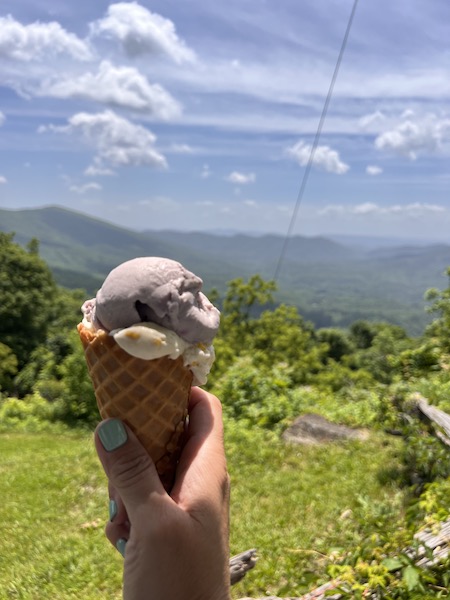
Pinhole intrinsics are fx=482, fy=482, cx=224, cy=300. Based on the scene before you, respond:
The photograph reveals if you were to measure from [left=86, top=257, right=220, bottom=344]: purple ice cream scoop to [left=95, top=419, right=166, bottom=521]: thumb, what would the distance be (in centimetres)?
39

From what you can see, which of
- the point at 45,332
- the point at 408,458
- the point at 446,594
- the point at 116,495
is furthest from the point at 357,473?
the point at 45,332

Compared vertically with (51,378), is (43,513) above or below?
above

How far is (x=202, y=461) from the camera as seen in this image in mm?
1801

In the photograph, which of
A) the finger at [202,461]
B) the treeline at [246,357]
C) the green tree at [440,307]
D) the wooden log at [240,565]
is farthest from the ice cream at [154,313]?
the green tree at [440,307]

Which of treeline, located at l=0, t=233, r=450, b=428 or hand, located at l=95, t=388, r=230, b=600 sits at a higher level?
hand, located at l=95, t=388, r=230, b=600

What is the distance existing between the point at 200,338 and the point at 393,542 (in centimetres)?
217

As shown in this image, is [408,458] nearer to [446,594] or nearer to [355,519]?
[355,519]

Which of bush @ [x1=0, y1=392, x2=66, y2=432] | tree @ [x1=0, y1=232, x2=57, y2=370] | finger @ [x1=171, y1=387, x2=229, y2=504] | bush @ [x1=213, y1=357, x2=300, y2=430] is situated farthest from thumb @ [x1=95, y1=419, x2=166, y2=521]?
tree @ [x1=0, y1=232, x2=57, y2=370]

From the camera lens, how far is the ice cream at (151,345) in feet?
5.82

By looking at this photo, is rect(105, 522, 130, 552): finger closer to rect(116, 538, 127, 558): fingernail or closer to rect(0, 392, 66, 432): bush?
rect(116, 538, 127, 558): fingernail

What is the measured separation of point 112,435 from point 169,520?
0.37 meters

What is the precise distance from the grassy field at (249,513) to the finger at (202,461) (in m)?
1.80

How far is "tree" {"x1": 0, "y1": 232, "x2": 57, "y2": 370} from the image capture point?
31969 mm

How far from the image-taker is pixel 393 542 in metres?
3.09
